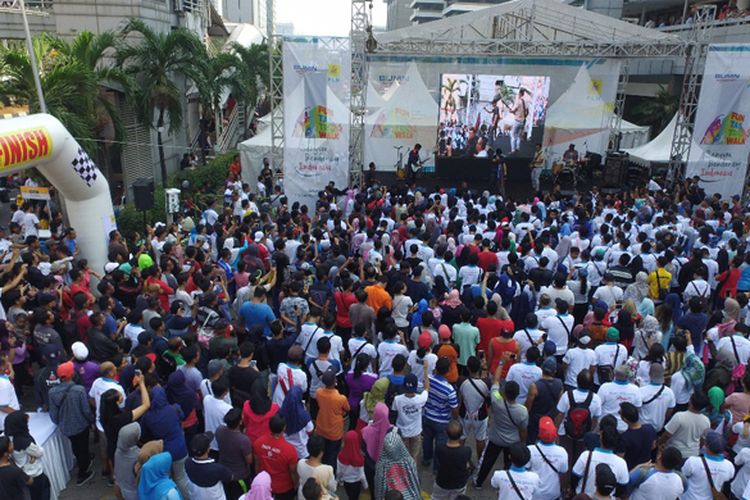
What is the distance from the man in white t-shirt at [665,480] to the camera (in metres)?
4.12

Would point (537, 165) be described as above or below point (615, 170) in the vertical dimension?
above

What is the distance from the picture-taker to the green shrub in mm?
13000

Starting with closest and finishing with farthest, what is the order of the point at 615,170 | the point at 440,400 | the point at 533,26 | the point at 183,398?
1. the point at 183,398
2. the point at 440,400
3. the point at 533,26
4. the point at 615,170

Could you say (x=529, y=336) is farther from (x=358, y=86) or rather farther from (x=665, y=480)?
(x=358, y=86)

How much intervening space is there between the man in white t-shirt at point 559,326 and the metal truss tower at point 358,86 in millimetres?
9033

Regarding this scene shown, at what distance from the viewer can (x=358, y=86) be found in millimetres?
15047

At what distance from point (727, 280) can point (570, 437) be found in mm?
4629

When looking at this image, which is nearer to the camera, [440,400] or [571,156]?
[440,400]

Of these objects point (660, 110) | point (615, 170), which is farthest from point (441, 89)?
point (660, 110)

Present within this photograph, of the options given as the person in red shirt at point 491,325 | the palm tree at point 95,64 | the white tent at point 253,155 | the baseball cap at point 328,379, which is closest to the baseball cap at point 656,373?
the person in red shirt at point 491,325

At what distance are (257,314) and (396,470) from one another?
275 centimetres

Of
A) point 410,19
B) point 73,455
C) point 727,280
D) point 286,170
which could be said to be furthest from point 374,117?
point 410,19

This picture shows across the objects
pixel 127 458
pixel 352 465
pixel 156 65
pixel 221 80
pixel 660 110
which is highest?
pixel 156 65

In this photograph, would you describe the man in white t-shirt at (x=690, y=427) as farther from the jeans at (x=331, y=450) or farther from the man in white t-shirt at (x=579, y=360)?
the jeans at (x=331, y=450)
